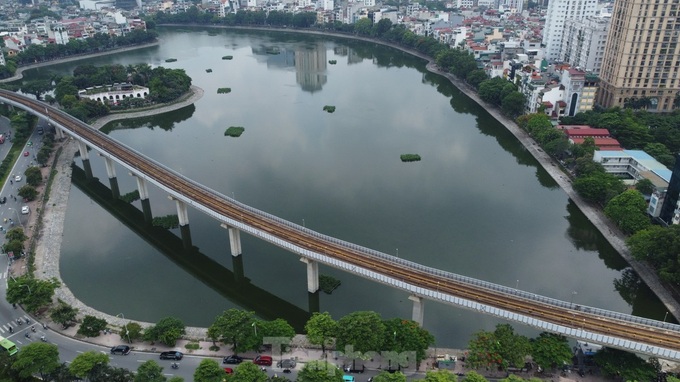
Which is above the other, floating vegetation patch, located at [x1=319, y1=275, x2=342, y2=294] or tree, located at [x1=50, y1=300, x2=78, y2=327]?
tree, located at [x1=50, y1=300, x2=78, y2=327]

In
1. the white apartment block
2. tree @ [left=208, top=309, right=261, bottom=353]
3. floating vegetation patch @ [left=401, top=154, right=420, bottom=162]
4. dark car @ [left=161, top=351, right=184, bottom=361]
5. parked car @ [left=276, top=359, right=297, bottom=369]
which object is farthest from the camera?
the white apartment block

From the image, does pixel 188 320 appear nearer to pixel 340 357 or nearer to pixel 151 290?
pixel 151 290

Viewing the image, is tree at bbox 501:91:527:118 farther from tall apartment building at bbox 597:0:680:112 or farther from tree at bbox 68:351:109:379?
tree at bbox 68:351:109:379

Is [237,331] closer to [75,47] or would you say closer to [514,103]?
[514,103]

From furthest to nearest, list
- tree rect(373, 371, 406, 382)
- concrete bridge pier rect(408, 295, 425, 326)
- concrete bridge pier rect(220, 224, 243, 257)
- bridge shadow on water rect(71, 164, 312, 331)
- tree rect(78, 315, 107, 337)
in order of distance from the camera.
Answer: concrete bridge pier rect(220, 224, 243, 257) → bridge shadow on water rect(71, 164, 312, 331) → concrete bridge pier rect(408, 295, 425, 326) → tree rect(78, 315, 107, 337) → tree rect(373, 371, 406, 382)

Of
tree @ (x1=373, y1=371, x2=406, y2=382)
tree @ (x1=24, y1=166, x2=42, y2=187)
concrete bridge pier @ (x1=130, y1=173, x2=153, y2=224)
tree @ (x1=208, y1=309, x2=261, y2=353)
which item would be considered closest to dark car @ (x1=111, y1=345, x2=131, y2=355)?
tree @ (x1=208, y1=309, x2=261, y2=353)

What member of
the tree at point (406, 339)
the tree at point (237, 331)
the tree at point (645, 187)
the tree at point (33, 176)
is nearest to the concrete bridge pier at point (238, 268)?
the tree at point (237, 331)

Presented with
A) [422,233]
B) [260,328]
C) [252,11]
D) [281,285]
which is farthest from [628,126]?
[252,11]

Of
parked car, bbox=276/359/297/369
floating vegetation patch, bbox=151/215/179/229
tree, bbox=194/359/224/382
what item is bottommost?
floating vegetation patch, bbox=151/215/179/229
